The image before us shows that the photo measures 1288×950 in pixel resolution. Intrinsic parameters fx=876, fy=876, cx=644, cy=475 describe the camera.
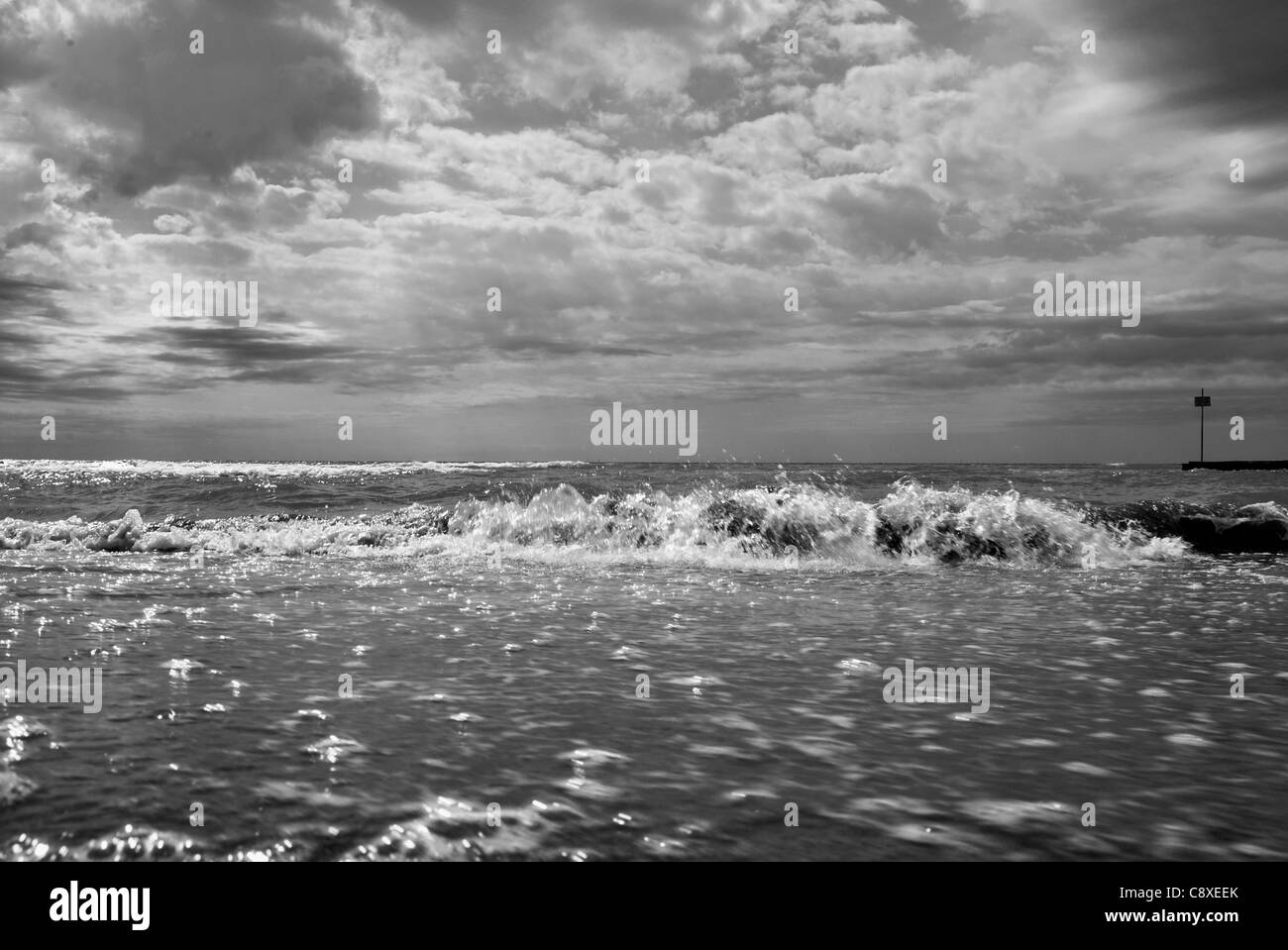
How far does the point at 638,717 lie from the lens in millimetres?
4688

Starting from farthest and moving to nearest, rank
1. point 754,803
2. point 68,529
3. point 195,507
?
point 195,507 < point 68,529 < point 754,803

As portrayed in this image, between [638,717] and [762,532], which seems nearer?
[638,717]

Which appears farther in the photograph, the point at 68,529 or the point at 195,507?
the point at 195,507

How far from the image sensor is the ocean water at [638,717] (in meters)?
3.21

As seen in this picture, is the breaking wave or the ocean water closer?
the ocean water

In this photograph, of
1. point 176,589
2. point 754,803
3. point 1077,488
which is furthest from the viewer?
point 1077,488

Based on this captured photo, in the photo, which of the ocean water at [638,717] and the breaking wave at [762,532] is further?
the breaking wave at [762,532]

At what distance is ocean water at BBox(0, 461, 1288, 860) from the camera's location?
321cm

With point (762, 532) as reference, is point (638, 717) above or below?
below
